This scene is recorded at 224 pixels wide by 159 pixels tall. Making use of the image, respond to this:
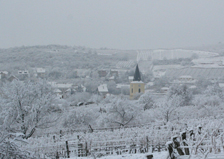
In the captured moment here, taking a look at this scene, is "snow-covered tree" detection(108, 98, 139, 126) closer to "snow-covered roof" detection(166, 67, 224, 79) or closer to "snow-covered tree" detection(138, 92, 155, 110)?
"snow-covered tree" detection(138, 92, 155, 110)

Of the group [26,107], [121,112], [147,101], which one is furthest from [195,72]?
[26,107]

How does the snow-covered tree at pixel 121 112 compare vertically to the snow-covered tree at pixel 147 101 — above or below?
above

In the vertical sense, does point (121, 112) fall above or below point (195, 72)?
above

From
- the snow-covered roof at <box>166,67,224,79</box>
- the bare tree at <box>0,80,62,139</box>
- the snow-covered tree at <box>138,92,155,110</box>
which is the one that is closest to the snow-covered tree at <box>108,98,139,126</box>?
the bare tree at <box>0,80,62,139</box>

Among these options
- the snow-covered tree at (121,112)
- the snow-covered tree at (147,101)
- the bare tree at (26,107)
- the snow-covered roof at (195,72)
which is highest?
the bare tree at (26,107)

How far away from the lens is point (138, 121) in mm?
17828

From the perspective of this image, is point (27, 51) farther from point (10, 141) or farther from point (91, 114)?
point (10, 141)

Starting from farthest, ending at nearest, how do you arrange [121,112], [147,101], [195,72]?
[195,72] → [147,101] → [121,112]

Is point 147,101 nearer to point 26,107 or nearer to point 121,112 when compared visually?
point 121,112

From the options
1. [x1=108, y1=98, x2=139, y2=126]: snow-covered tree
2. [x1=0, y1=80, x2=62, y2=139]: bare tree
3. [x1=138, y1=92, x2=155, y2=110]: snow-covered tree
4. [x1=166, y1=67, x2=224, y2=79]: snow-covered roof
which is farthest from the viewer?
[x1=166, y1=67, x2=224, y2=79]: snow-covered roof


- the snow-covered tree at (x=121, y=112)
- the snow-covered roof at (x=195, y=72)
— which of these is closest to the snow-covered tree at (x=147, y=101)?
the snow-covered tree at (x=121, y=112)

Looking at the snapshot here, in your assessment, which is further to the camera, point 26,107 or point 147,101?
point 147,101

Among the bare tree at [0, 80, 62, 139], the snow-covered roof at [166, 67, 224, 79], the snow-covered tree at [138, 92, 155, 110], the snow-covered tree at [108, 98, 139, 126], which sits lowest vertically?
the snow-covered roof at [166, 67, 224, 79]

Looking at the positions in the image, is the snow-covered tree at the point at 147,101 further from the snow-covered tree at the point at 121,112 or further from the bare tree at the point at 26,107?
the bare tree at the point at 26,107
